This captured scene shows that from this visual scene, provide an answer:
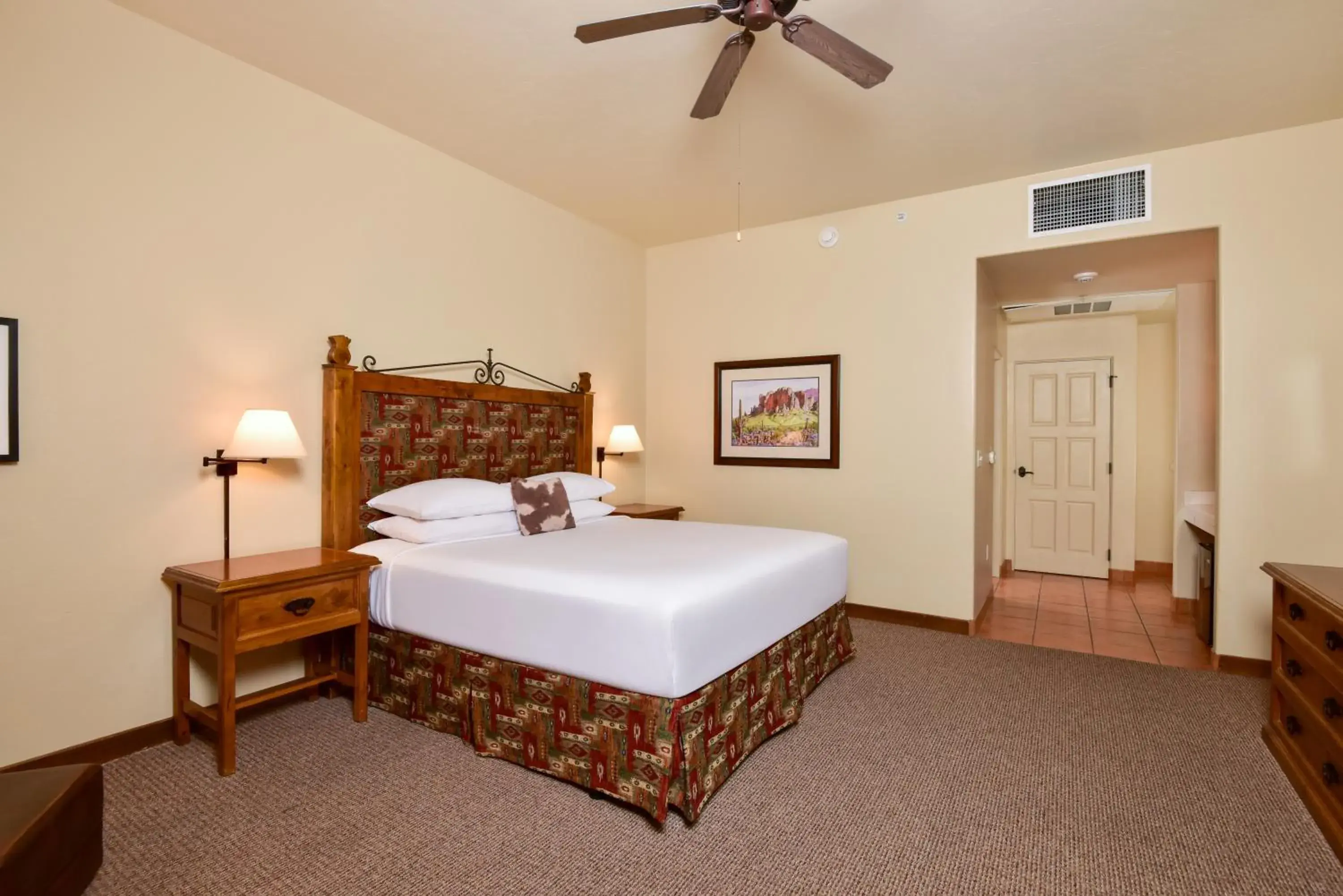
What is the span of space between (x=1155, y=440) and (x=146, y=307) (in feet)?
24.3

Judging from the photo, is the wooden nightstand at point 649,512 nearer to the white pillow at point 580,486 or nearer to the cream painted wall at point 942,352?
the white pillow at point 580,486

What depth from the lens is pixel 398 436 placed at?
11.1ft

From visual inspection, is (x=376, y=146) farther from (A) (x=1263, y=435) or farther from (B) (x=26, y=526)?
(A) (x=1263, y=435)

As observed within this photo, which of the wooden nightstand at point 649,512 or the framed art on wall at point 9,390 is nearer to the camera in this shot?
the framed art on wall at point 9,390

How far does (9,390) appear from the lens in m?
2.17

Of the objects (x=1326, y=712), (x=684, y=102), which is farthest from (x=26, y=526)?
(x=1326, y=712)

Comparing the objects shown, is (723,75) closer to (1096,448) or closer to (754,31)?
(754,31)

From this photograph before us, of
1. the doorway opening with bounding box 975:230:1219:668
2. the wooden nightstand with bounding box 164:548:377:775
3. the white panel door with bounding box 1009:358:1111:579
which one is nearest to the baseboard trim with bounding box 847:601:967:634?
the doorway opening with bounding box 975:230:1219:668

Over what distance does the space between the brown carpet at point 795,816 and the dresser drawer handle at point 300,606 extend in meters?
0.54

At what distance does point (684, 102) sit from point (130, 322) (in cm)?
249

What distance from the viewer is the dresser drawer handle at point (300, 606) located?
2.48m

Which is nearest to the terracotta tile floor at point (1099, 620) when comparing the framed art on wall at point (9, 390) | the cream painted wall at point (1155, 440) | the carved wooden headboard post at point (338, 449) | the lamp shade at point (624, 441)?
the cream painted wall at point (1155, 440)

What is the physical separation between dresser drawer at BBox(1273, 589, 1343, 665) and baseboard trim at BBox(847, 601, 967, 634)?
1726 mm

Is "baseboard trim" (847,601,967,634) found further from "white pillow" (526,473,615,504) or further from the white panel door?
the white panel door
